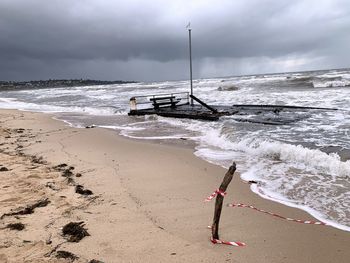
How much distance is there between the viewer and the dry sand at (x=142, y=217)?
3893 millimetres

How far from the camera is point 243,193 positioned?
6141 millimetres

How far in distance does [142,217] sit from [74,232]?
0.96 metres

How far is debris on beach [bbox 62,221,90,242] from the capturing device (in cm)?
425

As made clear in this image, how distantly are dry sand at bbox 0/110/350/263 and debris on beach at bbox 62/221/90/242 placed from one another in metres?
0.08

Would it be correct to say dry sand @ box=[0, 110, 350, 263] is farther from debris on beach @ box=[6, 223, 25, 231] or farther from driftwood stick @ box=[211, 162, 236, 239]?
driftwood stick @ box=[211, 162, 236, 239]

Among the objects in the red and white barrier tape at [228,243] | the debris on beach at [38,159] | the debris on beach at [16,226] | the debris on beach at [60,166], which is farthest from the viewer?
the debris on beach at [38,159]

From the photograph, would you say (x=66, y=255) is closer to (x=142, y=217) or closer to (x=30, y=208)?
(x=142, y=217)

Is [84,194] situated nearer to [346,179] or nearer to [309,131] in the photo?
[346,179]

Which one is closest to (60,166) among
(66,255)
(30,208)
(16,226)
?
(30,208)

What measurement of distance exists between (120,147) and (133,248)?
6614mm

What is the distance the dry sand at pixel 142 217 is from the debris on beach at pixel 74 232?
0.08 meters

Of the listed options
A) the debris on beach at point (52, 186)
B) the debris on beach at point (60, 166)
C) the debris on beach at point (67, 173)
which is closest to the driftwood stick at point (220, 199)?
the debris on beach at point (52, 186)

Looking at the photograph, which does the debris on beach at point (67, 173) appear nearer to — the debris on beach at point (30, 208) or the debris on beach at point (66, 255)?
the debris on beach at point (30, 208)

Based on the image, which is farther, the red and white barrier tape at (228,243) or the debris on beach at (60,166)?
the debris on beach at (60,166)
